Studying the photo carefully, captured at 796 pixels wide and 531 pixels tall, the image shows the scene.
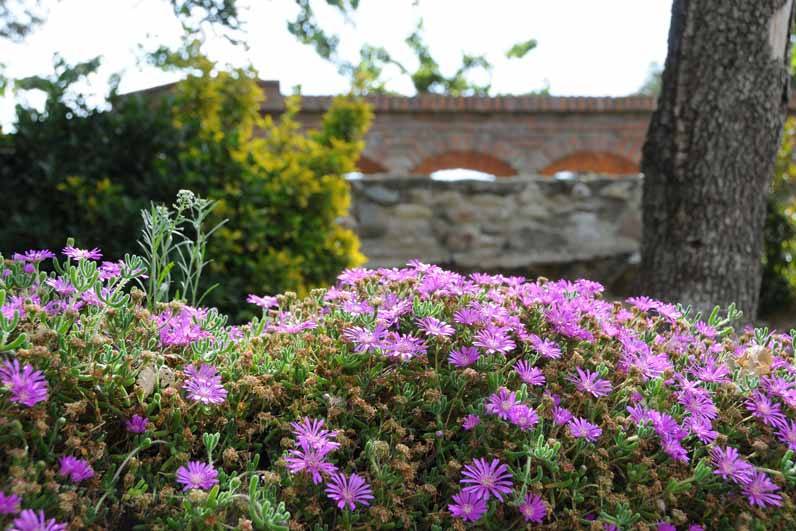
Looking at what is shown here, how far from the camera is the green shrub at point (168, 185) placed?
12.3 ft

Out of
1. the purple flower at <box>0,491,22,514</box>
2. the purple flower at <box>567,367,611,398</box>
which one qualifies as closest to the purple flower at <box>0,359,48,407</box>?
the purple flower at <box>0,491,22,514</box>

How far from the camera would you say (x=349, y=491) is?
1.10 metres

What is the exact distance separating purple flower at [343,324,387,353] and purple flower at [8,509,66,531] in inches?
20.7

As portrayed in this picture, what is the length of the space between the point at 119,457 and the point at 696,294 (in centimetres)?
244

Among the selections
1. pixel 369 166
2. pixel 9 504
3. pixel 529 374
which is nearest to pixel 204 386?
pixel 9 504

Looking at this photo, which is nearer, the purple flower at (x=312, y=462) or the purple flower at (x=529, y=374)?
the purple flower at (x=312, y=462)

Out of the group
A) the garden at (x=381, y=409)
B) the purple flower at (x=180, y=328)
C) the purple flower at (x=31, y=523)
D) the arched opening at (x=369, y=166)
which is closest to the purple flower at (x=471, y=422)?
the garden at (x=381, y=409)

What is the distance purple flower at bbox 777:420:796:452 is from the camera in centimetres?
132

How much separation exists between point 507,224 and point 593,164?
7.42 meters

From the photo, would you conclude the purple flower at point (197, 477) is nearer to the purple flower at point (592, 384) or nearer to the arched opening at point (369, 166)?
the purple flower at point (592, 384)

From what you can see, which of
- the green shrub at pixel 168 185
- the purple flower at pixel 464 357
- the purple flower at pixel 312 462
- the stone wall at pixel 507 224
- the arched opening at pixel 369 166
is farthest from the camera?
the arched opening at pixel 369 166

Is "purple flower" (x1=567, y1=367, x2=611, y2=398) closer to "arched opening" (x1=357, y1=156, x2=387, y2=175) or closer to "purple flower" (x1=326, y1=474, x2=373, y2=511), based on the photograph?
"purple flower" (x1=326, y1=474, x2=373, y2=511)

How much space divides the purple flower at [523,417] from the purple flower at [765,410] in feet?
1.47

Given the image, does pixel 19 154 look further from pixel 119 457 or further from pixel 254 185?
pixel 119 457
